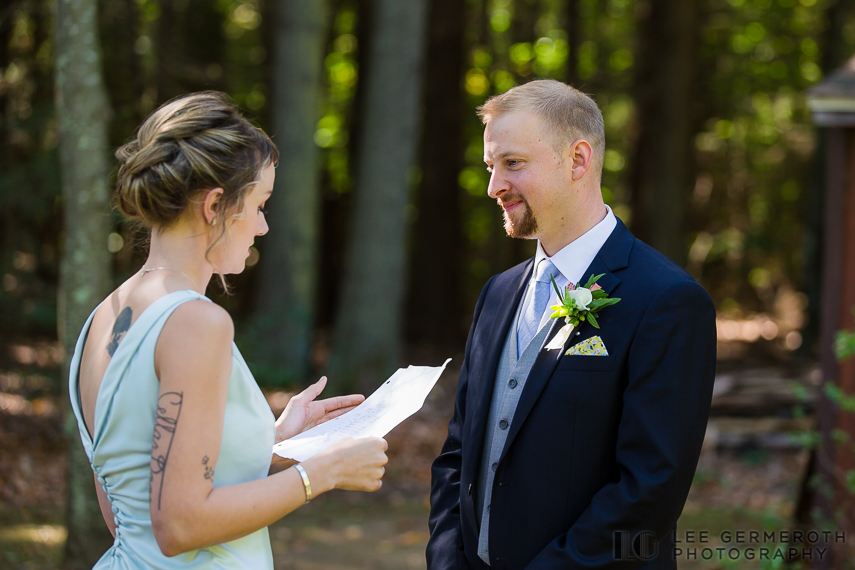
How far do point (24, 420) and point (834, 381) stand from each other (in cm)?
794

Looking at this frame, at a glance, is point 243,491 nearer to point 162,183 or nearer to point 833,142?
point 162,183

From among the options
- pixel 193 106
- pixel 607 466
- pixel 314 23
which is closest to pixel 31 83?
pixel 314 23

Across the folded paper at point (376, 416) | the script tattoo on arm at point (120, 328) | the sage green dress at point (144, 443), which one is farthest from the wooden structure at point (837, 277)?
the script tattoo on arm at point (120, 328)

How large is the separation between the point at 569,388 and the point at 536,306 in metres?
0.42

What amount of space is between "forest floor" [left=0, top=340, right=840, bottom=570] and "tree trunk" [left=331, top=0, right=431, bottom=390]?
4.10 ft

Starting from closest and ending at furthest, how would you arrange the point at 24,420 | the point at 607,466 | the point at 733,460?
the point at 607,466, the point at 24,420, the point at 733,460

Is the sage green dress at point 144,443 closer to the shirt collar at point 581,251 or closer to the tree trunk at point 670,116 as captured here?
the shirt collar at point 581,251

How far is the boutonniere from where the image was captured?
2.41m

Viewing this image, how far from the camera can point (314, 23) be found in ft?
36.2

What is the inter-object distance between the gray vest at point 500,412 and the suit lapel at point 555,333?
0.17ft

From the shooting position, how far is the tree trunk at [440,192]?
603 inches

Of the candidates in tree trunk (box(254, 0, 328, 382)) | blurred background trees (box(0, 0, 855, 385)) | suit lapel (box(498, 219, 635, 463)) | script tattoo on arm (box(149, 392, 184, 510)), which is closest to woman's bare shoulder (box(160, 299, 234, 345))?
script tattoo on arm (box(149, 392, 184, 510))
